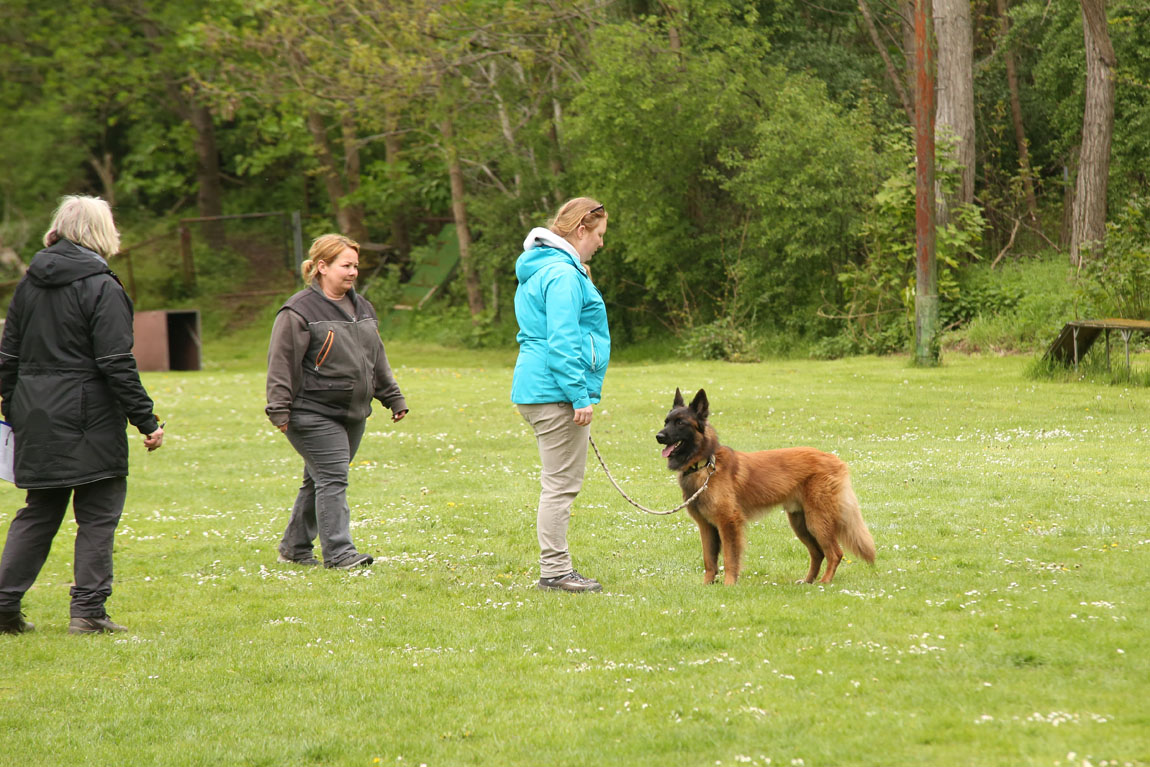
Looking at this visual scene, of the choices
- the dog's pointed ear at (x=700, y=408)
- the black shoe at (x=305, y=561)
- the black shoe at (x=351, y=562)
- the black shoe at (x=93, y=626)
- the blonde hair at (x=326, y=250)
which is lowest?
the black shoe at (x=305, y=561)

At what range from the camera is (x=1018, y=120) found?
30.2m

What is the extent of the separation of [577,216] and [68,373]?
2912mm

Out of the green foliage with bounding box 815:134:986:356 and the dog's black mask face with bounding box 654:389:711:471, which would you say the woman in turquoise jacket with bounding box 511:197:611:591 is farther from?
the green foliage with bounding box 815:134:986:356

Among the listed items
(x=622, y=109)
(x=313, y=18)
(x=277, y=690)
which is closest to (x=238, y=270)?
(x=313, y=18)

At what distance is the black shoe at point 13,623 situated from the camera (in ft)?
20.2

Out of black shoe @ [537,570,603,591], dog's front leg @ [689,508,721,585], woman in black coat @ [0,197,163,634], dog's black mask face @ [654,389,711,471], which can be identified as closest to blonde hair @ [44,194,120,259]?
woman in black coat @ [0,197,163,634]

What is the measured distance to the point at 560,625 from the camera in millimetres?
5941

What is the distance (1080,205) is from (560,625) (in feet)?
72.3

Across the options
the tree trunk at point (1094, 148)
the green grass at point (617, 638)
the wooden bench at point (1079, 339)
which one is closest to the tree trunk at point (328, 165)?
the tree trunk at point (1094, 148)

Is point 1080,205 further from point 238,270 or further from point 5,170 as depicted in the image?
point 5,170

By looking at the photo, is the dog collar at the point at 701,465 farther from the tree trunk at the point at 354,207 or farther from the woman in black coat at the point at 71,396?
the tree trunk at the point at 354,207

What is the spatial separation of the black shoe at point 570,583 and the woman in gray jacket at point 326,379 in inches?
63.0

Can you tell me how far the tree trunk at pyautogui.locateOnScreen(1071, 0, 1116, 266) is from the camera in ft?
77.6

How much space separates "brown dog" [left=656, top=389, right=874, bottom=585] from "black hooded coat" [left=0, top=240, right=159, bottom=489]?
3015 millimetres
